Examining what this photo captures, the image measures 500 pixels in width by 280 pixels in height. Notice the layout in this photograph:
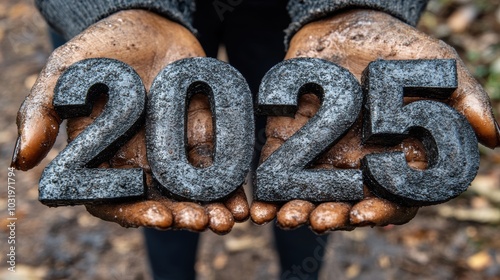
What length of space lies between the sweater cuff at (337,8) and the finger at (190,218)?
88 centimetres

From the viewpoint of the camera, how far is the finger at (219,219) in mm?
1603

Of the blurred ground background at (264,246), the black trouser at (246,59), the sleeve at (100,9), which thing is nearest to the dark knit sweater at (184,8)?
the sleeve at (100,9)

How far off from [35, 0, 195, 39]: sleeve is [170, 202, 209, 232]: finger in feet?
2.69

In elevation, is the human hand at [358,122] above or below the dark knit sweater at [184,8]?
below

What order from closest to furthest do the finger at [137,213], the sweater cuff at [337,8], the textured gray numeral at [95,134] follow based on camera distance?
the finger at [137,213] < the textured gray numeral at [95,134] < the sweater cuff at [337,8]

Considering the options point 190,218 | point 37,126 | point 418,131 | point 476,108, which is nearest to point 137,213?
point 190,218

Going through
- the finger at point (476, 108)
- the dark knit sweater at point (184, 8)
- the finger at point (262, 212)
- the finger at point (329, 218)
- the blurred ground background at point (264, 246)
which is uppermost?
the dark knit sweater at point (184, 8)

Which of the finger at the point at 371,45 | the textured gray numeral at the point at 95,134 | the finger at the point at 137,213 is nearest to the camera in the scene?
the finger at the point at 137,213

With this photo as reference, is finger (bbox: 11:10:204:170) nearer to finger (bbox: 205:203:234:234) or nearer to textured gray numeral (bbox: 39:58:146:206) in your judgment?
textured gray numeral (bbox: 39:58:146:206)

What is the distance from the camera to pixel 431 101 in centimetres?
181

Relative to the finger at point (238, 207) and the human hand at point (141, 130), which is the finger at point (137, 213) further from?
the finger at point (238, 207)

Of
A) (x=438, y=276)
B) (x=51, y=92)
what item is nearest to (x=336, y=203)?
(x=51, y=92)

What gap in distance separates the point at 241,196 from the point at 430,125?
705mm

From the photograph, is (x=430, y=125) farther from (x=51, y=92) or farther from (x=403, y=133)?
(x=51, y=92)
